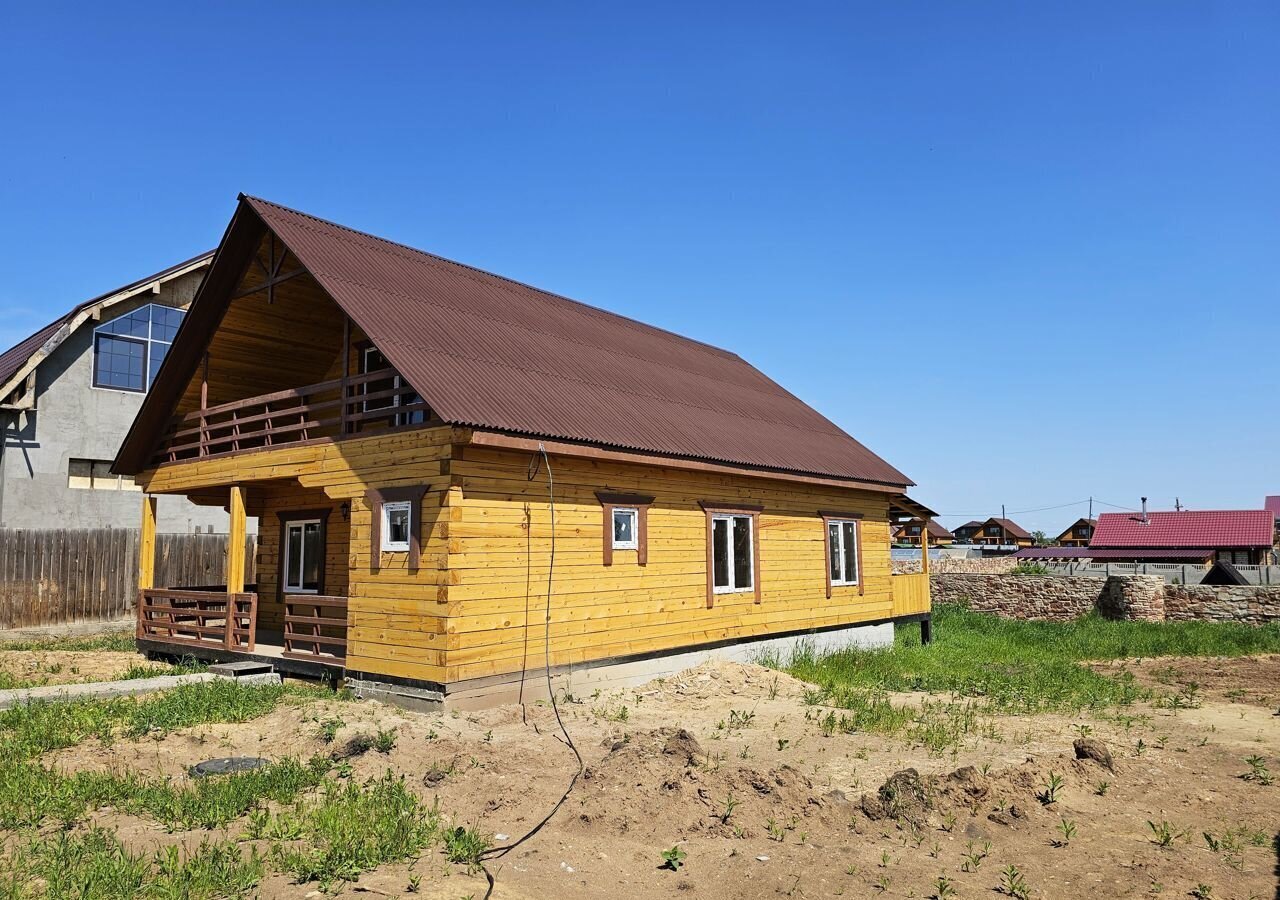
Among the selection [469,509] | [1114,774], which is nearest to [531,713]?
[469,509]

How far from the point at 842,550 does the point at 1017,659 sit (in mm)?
4280

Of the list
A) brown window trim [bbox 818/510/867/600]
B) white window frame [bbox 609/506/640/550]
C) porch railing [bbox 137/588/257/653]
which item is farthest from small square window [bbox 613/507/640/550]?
brown window trim [bbox 818/510/867/600]

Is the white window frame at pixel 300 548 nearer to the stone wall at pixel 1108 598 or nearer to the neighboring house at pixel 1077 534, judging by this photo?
the stone wall at pixel 1108 598

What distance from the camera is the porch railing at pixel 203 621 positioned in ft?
50.1

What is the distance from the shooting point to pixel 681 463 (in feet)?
49.7

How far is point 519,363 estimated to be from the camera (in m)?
15.0

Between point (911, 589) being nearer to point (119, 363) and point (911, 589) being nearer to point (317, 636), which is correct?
point (317, 636)

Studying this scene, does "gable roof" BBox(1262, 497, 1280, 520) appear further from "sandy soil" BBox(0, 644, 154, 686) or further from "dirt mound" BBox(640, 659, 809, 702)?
"sandy soil" BBox(0, 644, 154, 686)

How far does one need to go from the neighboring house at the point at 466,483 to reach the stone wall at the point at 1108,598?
11.4 meters

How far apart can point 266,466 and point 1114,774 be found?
1288 centimetres

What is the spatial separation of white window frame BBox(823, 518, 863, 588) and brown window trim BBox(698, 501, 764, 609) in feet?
9.33

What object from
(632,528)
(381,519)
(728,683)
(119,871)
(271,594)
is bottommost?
(728,683)

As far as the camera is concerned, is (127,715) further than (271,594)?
No

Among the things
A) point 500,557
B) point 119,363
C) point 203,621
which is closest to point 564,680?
point 500,557
